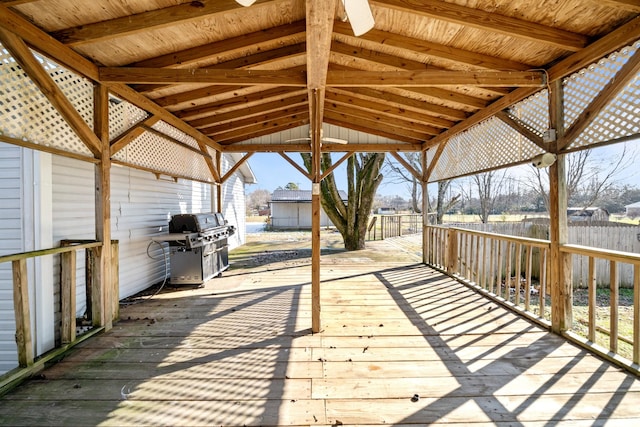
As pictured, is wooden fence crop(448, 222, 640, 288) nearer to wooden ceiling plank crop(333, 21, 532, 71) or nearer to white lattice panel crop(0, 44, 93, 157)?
wooden ceiling plank crop(333, 21, 532, 71)

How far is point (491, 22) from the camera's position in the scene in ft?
7.70

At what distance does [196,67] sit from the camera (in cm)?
316

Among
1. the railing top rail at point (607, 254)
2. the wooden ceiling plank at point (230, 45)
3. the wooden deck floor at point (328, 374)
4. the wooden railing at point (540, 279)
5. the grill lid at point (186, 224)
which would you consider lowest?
the wooden deck floor at point (328, 374)

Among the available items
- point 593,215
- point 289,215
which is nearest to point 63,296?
point 289,215

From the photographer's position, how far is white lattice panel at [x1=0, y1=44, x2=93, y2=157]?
2100 millimetres

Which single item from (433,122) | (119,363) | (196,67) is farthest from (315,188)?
(433,122)

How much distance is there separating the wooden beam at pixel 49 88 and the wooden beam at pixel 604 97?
15.2 feet

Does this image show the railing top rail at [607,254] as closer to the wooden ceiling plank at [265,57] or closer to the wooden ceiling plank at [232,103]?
the wooden ceiling plank at [265,57]

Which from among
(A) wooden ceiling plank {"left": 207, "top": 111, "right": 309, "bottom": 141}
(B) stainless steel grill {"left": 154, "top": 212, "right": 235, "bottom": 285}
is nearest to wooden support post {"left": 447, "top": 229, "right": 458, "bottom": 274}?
(A) wooden ceiling plank {"left": 207, "top": 111, "right": 309, "bottom": 141}

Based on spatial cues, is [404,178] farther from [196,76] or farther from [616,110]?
[196,76]

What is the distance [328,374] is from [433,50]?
3180mm

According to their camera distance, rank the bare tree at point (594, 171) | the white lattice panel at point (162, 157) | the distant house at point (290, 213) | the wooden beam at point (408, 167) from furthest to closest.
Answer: the distant house at point (290, 213)
the bare tree at point (594, 171)
the wooden beam at point (408, 167)
the white lattice panel at point (162, 157)

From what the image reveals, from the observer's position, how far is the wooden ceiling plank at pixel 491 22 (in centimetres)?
223

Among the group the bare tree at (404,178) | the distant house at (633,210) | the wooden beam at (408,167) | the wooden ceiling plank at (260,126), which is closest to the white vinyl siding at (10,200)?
the wooden ceiling plank at (260,126)
